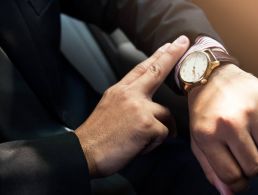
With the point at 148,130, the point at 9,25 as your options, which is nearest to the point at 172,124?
the point at 148,130

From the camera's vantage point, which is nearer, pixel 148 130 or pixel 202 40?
pixel 148 130

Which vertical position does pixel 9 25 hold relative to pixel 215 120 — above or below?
above

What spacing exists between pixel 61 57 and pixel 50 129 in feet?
0.88

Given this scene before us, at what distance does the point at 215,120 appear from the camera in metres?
0.59

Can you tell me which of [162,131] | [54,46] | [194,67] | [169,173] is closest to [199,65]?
[194,67]

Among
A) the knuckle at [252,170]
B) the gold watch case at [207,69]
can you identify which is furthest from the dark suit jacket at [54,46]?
the knuckle at [252,170]

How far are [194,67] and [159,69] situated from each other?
0.19 feet

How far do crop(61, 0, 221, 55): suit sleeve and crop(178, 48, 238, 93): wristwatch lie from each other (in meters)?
0.09

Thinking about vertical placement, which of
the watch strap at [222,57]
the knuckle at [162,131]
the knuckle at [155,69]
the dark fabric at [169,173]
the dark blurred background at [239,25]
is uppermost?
the knuckle at [155,69]

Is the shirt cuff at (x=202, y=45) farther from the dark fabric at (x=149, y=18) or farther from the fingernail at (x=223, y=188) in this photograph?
the fingernail at (x=223, y=188)

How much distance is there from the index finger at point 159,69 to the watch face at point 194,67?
0.02 meters

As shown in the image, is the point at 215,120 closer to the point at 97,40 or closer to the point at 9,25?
the point at 9,25

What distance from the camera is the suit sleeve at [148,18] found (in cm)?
80

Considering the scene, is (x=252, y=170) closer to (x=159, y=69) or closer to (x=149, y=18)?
(x=159, y=69)
